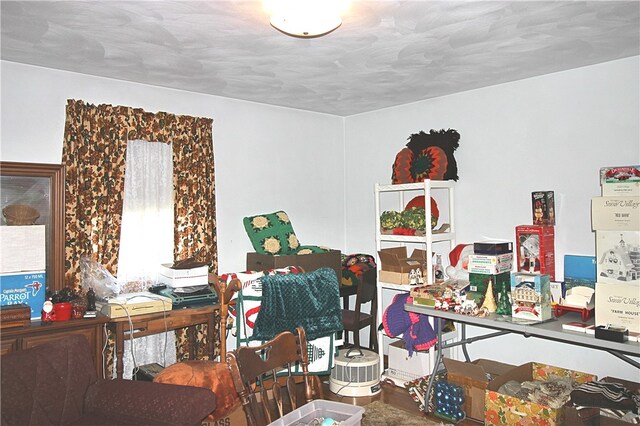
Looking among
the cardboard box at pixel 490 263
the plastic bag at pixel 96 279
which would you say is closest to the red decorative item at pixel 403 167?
the cardboard box at pixel 490 263

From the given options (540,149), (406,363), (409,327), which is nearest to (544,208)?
(540,149)

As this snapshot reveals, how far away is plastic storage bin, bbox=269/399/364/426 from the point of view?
1655mm

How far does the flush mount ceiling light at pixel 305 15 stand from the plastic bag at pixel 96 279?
2244 mm

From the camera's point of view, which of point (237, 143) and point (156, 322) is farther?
point (237, 143)

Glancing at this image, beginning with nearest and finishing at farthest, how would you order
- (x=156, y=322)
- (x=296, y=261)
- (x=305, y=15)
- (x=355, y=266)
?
(x=305, y=15) → (x=156, y=322) → (x=296, y=261) → (x=355, y=266)

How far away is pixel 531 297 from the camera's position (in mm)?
2867

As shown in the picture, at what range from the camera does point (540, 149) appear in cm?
367

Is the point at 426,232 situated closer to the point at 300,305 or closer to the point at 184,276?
the point at 300,305

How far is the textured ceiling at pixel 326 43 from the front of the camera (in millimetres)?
2412

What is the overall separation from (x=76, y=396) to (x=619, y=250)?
3.08m

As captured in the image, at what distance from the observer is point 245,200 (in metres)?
4.42

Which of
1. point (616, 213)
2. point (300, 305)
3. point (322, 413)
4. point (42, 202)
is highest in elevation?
point (42, 202)

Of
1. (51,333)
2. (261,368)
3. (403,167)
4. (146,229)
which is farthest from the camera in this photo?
(403,167)

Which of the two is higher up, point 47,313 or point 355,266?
point 355,266
